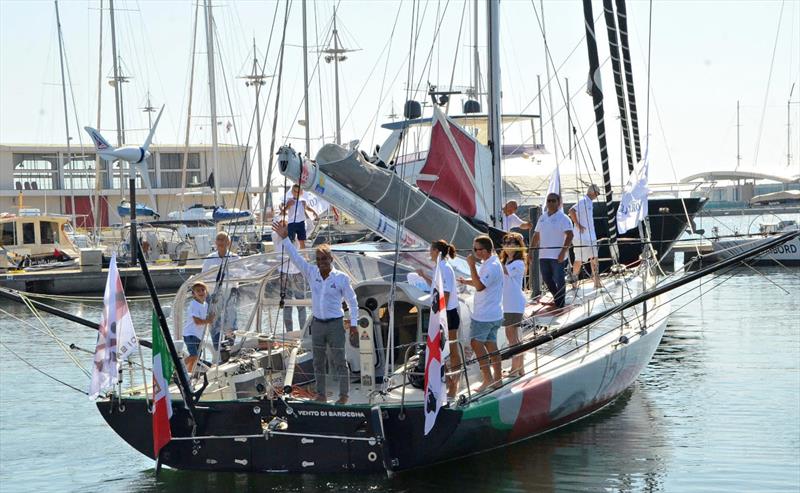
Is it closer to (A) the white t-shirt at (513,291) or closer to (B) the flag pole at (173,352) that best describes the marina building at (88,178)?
(A) the white t-shirt at (513,291)

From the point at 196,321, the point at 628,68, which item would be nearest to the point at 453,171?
the point at 628,68

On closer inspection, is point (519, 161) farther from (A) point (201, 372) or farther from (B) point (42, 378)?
(A) point (201, 372)

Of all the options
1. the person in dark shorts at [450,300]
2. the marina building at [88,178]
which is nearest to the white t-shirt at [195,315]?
the person in dark shorts at [450,300]

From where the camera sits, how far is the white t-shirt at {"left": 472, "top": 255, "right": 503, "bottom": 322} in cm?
1207

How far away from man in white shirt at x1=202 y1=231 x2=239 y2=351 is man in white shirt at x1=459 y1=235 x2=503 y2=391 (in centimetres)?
289

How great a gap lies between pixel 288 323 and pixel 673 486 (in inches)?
198

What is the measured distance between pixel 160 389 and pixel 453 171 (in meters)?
6.42

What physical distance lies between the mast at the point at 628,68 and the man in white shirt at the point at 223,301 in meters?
6.38

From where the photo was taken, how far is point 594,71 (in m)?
15.8

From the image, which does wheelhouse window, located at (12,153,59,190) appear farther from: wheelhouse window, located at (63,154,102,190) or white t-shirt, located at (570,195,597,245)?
white t-shirt, located at (570,195,597,245)

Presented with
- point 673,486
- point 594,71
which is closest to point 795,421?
point 673,486

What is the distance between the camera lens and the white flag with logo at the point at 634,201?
15008 millimetres

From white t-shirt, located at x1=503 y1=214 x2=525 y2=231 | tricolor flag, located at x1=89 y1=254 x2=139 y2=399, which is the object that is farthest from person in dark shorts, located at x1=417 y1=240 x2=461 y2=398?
white t-shirt, located at x1=503 y1=214 x2=525 y2=231

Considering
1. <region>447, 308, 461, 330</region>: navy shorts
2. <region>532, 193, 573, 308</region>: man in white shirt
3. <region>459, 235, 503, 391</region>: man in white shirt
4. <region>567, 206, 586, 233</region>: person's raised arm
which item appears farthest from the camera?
<region>567, 206, 586, 233</region>: person's raised arm
